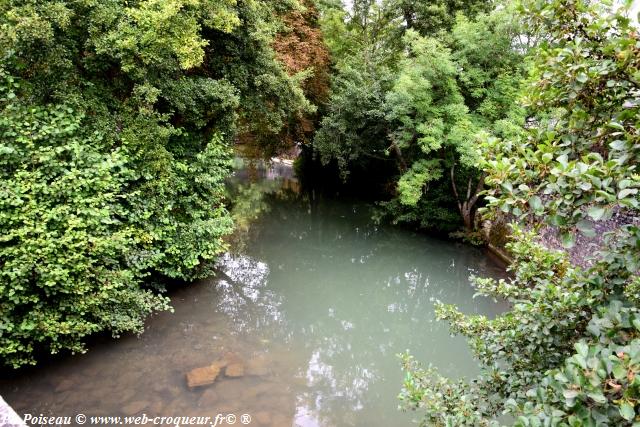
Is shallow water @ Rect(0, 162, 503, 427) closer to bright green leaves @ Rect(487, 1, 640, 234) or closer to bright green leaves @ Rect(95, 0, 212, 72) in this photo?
bright green leaves @ Rect(95, 0, 212, 72)

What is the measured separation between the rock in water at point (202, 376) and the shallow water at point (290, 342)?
0.08 meters

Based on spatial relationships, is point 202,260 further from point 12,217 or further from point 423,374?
point 423,374

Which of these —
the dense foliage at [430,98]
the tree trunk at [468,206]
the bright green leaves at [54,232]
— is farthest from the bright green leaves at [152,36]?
the tree trunk at [468,206]

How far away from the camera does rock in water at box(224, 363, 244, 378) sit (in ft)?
20.8

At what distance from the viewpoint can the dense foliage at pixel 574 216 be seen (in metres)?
1.57

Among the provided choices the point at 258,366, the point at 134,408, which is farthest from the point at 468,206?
the point at 134,408

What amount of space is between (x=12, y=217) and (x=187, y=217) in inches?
118

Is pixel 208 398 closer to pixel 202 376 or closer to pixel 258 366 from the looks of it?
pixel 202 376

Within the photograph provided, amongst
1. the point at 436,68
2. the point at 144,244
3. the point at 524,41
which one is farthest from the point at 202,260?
the point at 524,41

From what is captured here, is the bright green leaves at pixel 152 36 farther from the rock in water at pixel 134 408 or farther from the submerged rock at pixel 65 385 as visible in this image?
the rock in water at pixel 134 408

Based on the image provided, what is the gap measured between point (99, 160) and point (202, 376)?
11.7 feet

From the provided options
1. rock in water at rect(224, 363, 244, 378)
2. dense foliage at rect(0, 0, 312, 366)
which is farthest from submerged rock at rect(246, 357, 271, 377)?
dense foliage at rect(0, 0, 312, 366)

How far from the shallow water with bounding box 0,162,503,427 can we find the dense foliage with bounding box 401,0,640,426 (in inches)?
144

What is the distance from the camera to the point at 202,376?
6188 mm
